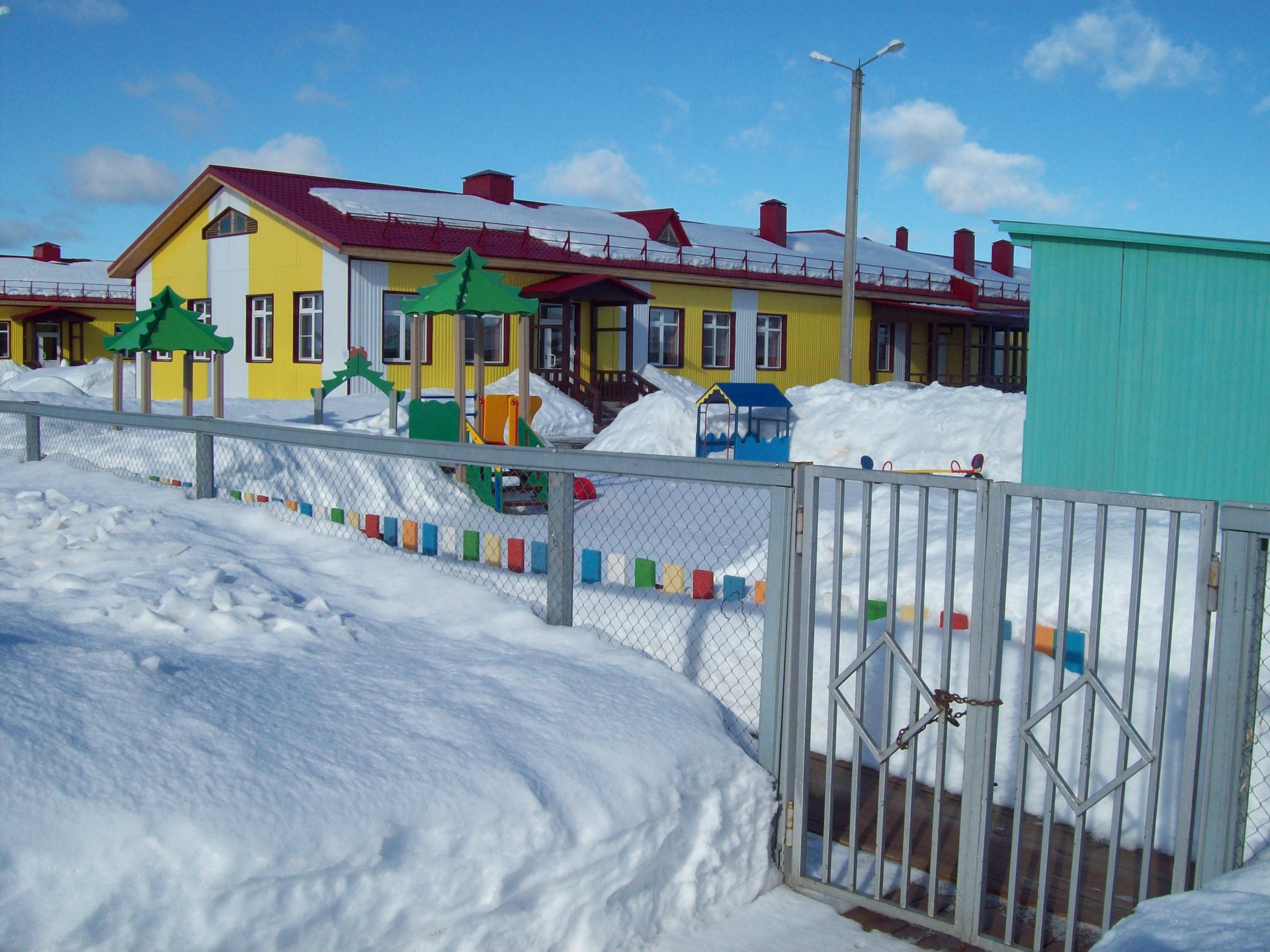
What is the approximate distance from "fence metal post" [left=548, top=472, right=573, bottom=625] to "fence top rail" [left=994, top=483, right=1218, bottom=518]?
77.8 inches

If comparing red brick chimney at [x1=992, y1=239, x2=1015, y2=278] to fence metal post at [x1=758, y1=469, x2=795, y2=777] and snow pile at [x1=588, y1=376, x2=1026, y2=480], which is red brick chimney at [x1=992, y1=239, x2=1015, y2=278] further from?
fence metal post at [x1=758, y1=469, x2=795, y2=777]

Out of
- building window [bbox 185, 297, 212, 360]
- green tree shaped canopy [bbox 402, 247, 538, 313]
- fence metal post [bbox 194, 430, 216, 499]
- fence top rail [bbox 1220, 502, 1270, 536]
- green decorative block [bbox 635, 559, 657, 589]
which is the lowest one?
green decorative block [bbox 635, 559, 657, 589]

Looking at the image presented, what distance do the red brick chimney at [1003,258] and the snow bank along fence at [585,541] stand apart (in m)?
42.0

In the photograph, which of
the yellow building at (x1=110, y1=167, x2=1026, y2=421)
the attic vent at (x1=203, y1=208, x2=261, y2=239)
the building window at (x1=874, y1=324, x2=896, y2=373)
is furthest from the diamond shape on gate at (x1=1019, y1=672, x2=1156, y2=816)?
the building window at (x1=874, y1=324, x2=896, y2=373)

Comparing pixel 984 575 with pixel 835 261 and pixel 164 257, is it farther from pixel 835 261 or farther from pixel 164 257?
pixel 835 261

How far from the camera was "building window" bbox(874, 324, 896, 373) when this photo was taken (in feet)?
116

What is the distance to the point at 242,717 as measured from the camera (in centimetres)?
369

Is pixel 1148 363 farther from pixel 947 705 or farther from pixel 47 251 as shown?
pixel 47 251

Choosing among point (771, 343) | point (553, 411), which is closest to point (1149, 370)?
point (553, 411)

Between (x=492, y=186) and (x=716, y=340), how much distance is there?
7.72m

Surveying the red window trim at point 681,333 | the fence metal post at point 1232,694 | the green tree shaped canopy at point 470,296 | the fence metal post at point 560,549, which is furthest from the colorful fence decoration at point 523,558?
the red window trim at point 681,333

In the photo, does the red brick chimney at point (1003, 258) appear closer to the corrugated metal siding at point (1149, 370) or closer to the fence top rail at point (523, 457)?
the corrugated metal siding at point (1149, 370)

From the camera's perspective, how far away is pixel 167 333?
52.9 feet

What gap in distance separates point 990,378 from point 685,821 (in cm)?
3674
